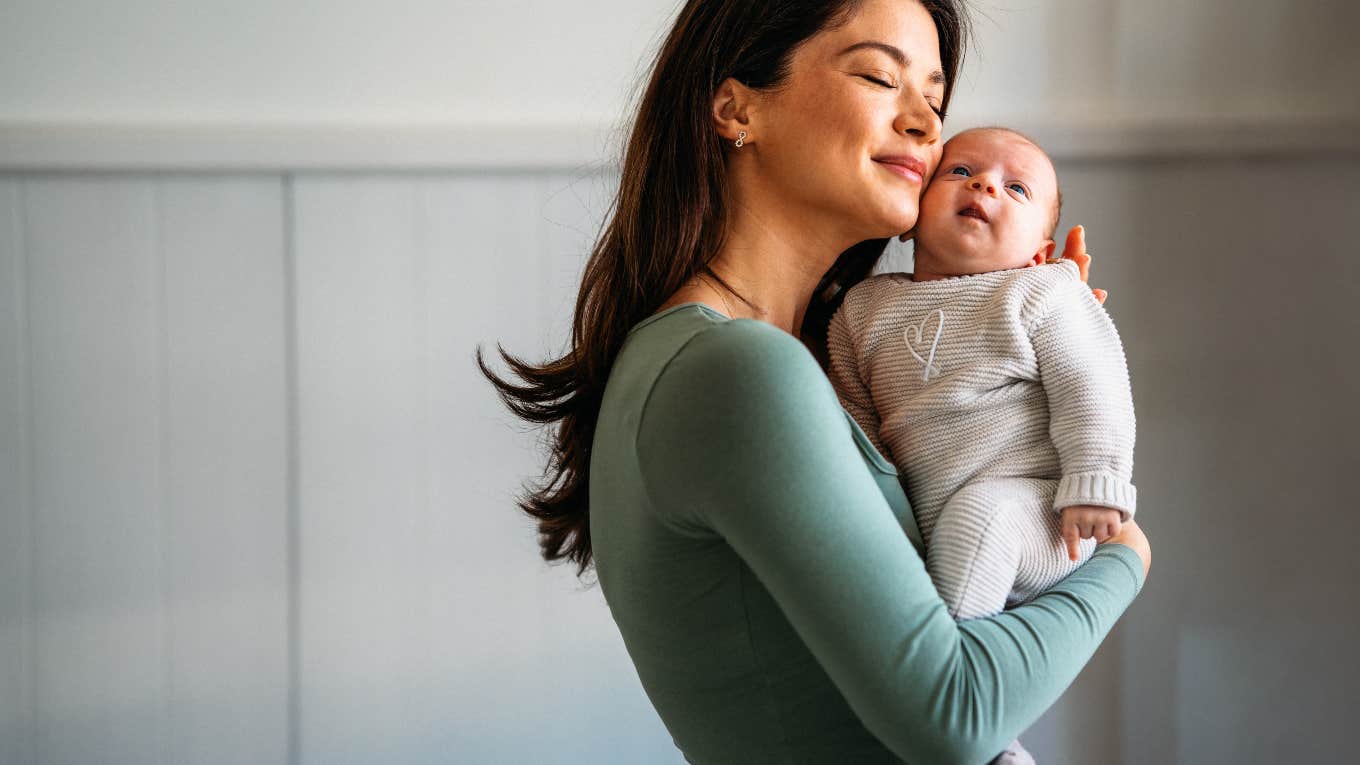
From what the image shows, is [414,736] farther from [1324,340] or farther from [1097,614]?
[1324,340]

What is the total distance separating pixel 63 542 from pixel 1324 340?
2.23 metres

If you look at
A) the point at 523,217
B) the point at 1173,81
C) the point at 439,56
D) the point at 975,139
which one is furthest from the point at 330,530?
the point at 1173,81

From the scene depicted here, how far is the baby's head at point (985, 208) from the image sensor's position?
1.14 m

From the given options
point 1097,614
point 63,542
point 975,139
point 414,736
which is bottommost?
point 414,736

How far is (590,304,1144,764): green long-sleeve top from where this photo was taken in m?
0.79

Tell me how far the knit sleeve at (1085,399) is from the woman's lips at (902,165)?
18cm

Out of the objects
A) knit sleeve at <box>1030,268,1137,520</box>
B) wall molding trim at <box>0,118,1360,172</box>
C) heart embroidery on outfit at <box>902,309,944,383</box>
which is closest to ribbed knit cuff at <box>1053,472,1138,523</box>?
knit sleeve at <box>1030,268,1137,520</box>

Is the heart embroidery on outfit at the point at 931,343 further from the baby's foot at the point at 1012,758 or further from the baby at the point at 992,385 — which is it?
the baby's foot at the point at 1012,758

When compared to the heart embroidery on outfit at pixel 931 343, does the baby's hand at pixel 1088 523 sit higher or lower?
lower

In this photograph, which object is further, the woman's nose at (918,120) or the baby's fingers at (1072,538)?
the woman's nose at (918,120)

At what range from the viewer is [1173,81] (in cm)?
205

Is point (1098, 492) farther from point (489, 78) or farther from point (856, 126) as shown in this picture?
point (489, 78)

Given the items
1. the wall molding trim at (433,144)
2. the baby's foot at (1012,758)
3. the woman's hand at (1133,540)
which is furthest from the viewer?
the wall molding trim at (433,144)

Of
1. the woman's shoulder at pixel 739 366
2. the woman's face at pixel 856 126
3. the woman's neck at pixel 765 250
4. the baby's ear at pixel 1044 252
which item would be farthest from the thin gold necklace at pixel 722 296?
the baby's ear at pixel 1044 252
